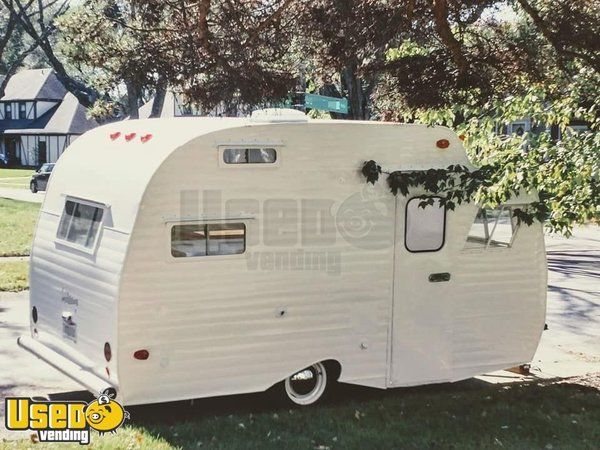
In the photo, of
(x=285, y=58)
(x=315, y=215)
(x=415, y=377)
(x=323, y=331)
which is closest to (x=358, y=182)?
(x=315, y=215)

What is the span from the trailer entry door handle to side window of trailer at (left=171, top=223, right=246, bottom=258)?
6.90 feet

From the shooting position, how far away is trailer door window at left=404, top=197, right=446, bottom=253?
8.87 m

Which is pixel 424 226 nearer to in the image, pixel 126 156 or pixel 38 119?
pixel 126 156

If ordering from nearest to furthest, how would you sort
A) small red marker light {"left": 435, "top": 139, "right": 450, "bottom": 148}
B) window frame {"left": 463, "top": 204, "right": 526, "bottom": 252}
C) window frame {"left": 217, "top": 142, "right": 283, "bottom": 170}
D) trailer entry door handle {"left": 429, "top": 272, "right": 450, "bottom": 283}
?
window frame {"left": 217, "top": 142, "right": 283, "bottom": 170}, trailer entry door handle {"left": 429, "top": 272, "right": 450, "bottom": 283}, small red marker light {"left": 435, "top": 139, "right": 450, "bottom": 148}, window frame {"left": 463, "top": 204, "right": 526, "bottom": 252}

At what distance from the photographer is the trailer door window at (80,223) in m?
8.26

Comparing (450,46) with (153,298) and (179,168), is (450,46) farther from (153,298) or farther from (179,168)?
(153,298)

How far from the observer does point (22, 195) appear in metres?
37.5

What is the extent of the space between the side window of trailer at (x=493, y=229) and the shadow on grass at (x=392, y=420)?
1632mm

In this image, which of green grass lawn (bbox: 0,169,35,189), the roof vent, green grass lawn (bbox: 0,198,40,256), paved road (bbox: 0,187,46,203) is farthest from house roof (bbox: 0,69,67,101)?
the roof vent

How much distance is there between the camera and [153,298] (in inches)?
301

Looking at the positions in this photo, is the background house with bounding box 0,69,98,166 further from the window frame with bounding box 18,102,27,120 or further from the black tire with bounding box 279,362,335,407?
the black tire with bounding box 279,362,335,407

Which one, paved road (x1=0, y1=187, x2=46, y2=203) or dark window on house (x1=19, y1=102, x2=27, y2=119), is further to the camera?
dark window on house (x1=19, y1=102, x2=27, y2=119)

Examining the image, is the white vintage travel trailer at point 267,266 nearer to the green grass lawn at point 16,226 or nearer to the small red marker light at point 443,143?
the small red marker light at point 443,143

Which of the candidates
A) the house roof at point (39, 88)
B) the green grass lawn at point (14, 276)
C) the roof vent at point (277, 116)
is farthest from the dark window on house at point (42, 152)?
the roof vent at point (277, 116)
